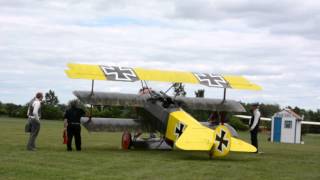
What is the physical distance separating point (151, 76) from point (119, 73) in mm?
1074

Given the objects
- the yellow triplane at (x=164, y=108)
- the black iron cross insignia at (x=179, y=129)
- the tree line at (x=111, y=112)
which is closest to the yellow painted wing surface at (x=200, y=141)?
the yellow triplane at (x=164, y=108)

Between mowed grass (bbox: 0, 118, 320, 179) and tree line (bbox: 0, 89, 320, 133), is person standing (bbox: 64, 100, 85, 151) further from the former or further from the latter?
tree line (bbox: 0, 89, 320, 133)

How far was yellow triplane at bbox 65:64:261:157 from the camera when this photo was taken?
13.5 meters

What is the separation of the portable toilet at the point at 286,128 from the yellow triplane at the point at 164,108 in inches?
521

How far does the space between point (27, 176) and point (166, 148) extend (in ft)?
28.8

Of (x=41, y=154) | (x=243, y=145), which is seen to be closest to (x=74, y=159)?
(x=41, y=154)

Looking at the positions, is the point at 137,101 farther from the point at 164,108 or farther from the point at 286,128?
the point at 286,128

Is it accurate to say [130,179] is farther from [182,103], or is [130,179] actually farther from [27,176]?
[182,103]

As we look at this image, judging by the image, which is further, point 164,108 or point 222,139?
point 164,108

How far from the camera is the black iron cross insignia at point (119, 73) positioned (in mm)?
15433

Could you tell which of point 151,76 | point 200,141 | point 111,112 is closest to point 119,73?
point 151,76

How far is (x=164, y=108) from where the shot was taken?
1650cm

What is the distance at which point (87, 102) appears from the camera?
1642cm

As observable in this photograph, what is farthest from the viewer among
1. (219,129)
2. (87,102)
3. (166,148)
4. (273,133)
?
(273,133)
